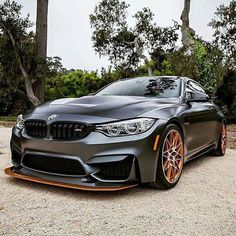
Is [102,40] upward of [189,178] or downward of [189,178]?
upward

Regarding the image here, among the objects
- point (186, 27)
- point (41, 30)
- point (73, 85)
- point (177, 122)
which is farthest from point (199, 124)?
point (73, 85)

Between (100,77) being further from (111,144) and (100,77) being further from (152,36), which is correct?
(111,144)

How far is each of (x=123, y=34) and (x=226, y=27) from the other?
6102 millimetres

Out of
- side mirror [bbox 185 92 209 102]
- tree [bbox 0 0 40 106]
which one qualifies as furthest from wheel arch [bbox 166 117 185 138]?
tree [bbox 0 0 40 106]

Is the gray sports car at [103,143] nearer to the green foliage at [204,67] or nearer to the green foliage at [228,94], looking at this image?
the green foliage at [204,67]

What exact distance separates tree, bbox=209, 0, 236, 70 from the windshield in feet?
41.5

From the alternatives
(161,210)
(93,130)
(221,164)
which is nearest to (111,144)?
(93,130)

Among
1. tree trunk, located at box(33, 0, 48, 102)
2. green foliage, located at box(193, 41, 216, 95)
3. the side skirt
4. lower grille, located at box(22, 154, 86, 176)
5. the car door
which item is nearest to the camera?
lower grille, located at box(22, 154, 86, 176)

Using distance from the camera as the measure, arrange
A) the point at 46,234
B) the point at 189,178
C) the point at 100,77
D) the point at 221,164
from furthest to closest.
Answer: the point at 100,77
the point at 221,164
the point at 189,178
the point at 46,234

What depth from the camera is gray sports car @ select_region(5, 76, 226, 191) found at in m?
3.31

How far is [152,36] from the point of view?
68.7 feet

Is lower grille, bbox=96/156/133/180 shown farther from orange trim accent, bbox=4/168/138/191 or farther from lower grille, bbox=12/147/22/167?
lower grille, bbox=12/147/22/167

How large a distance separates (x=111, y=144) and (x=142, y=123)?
1.28ft

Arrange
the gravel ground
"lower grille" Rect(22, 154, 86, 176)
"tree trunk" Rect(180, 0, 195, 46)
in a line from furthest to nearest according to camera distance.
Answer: "tree trunk" Rect(180, 0, 195, 46) → "lower grille" Rect(22, 154, 86, 176) → the gravel ground
